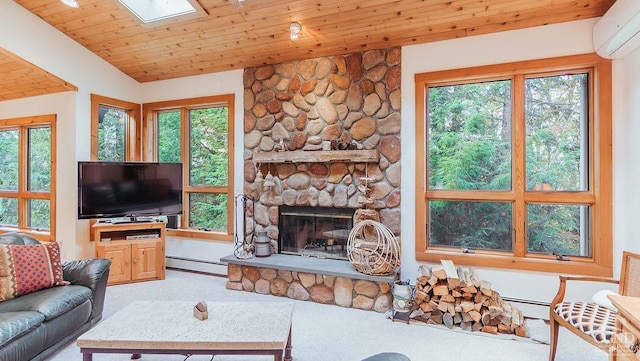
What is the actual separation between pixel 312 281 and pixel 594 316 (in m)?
2.43

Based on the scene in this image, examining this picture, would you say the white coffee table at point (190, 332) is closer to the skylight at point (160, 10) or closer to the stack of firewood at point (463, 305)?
the stack of firewood at point (463, 305)

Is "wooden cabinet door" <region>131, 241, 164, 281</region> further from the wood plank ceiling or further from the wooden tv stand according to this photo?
the wood plank ceiling

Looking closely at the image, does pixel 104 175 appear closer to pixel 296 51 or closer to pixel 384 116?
pixel 296 51

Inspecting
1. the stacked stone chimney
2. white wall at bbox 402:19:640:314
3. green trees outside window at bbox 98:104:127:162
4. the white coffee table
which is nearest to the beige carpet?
the white coffee table

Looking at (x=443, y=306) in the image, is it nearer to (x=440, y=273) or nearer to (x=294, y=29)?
(x=440, y=273)

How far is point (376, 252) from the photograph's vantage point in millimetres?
3309

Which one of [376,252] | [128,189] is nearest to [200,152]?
[128,189]

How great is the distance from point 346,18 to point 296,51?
85 cm

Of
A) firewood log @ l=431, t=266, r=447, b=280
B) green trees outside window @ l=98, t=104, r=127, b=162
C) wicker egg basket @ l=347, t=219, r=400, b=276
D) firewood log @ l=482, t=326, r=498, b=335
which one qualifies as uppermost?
green trees outside window @ l=98, t=104, r=127, b=162

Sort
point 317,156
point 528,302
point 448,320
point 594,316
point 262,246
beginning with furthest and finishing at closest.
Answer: point 262,246
point 317,156
point 528,302
point 448,320
point 594,316

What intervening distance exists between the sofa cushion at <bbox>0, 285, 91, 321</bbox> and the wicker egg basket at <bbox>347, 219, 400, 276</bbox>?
2435mm

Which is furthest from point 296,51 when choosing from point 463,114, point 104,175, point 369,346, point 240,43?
point 369,346

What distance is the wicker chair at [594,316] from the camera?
6.62ft

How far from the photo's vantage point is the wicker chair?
6.62 ft
